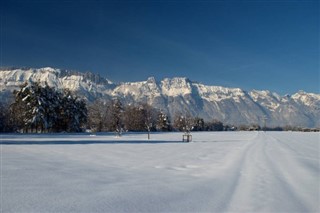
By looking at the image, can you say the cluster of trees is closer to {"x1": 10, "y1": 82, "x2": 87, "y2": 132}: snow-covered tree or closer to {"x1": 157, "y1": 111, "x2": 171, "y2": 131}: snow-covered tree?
{"x1": 10, "y1": 82, "x2": 87, "y2": 132}: snow-covered tree

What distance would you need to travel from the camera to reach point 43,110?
163 feet

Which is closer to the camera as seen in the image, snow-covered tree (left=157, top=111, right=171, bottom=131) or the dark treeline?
the dark treeline

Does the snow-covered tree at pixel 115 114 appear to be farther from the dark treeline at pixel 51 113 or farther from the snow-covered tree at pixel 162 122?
the snow-covered tree at pixel 162 122

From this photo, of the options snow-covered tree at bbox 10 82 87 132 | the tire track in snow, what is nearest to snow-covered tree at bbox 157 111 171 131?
snow-covered tree at bbox 10 82 87 132

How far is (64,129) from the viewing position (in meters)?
56.8

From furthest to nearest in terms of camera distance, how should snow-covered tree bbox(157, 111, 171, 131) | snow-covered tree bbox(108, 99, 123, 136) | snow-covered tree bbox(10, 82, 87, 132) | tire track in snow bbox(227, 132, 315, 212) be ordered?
snow-covered tree bbox(157, 111, 171, 131) → snow-covered tree bbox(108, 99, 123, 136) → snow-covered tree bbox(10, 82, 87, 132) → tire track in snow bbox(227, 132, 315, 212)

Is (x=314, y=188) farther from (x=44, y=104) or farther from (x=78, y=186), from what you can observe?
(x=44, y=104)

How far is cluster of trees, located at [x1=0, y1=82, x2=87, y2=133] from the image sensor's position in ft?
163

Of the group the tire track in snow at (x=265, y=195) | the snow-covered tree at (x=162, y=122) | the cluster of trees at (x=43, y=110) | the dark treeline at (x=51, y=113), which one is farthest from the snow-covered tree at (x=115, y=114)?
the tire track in snow at (x=265, y=195)

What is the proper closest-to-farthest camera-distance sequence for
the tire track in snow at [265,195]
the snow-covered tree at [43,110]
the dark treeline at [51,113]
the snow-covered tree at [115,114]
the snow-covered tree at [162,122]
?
the tire track in snow at [265,195]
the snow-covered tree at [43,110]
the dark treeline at [51,113]
the snow-covered tree at [115,114]
the snow-covered tree at [162,122]

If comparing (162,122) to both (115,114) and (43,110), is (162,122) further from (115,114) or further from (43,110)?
(43,110)

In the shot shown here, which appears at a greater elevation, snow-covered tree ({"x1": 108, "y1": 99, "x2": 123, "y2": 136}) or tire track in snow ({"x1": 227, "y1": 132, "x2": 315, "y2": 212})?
snow-covered tree ({"x1": 108, "y1": 99, "x2": 123, "y2": 136})

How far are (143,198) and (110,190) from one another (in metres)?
0.77

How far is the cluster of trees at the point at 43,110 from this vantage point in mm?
49531
